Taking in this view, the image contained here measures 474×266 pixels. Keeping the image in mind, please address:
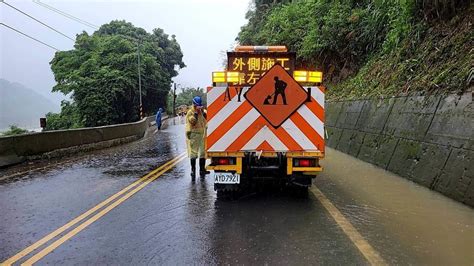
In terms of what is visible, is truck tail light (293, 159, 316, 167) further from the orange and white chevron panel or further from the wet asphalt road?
the wet asphalt road

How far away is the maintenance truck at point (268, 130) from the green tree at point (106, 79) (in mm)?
33603

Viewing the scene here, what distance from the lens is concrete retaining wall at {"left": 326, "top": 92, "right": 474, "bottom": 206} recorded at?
7.30m

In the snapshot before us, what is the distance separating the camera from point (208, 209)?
273 inches

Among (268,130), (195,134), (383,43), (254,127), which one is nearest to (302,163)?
(268,130)

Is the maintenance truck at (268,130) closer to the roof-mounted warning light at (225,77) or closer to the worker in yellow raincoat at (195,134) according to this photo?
the roof-mounted warning light at (225,77)

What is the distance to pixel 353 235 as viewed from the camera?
540 cm

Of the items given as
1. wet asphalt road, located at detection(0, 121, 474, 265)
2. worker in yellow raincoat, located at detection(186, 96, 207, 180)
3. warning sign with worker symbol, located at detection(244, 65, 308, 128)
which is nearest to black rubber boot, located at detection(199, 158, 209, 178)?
worker in yellow raincoat, located at detection(186, 96, 207, 180)

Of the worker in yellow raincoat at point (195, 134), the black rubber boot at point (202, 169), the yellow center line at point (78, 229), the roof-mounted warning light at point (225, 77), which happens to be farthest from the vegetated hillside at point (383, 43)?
the yellow center line at point (78, 229)

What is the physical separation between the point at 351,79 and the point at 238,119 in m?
12.6

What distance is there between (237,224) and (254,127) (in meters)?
2.03

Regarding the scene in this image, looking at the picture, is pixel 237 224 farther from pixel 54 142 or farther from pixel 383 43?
pixel 383 43

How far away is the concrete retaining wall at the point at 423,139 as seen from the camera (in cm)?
730

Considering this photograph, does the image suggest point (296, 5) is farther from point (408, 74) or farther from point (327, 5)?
point (408, 74)

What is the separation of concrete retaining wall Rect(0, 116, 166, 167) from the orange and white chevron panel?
25.6 feet
